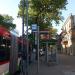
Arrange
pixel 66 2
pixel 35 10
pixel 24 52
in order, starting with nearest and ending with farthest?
pixel 24 52 < pixel 35 10 < pixel 66 2

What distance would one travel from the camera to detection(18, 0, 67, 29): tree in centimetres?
5422

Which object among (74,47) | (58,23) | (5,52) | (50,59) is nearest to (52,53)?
(50,59)

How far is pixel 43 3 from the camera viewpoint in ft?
180

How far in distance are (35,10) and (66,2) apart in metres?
7.02

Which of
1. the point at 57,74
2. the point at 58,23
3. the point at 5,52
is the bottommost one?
the point at 57,74

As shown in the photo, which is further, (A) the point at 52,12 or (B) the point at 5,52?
(A) the point at 52,12

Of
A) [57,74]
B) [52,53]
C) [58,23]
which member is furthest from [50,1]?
[57,74]

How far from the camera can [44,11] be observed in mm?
54719

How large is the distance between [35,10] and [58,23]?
6.48m

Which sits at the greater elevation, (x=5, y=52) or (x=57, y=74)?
(x=5, y=52)

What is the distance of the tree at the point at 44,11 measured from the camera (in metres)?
54.2

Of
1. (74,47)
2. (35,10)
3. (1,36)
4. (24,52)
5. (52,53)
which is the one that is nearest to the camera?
(1,36)

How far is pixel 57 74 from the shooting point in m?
23.6

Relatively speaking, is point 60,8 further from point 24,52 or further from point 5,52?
point 5,52
